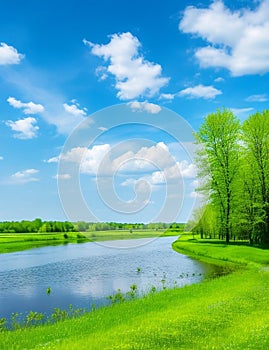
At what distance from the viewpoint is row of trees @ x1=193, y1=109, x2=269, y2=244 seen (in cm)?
5388

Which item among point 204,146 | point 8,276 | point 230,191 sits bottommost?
point 8,276

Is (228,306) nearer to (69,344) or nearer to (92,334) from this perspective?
(92,334)

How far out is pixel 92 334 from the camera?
1502 centimetres

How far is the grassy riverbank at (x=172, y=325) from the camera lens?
42.2ft

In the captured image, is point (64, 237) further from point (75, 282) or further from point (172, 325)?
point (172, 325)

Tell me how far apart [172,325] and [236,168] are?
140ft

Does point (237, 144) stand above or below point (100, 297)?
above

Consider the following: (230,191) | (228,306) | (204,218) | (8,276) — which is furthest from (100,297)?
(204,218)

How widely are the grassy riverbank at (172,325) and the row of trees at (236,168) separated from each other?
30.4 m

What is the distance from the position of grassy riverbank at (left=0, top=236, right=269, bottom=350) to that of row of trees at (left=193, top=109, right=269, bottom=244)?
30.4 m

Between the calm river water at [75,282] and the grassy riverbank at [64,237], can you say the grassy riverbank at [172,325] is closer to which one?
the calm river water at [75,282]

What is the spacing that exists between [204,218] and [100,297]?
63.9 metres

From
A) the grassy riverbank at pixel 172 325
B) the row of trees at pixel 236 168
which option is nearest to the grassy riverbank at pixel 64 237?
the row of trees at pixel 236 168

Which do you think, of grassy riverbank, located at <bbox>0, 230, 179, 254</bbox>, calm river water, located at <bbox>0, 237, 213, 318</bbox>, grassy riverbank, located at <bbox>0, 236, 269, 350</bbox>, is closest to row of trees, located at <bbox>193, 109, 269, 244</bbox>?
grassy riverbank, located at <bbox>0, 230, 179, 254</bbox>
